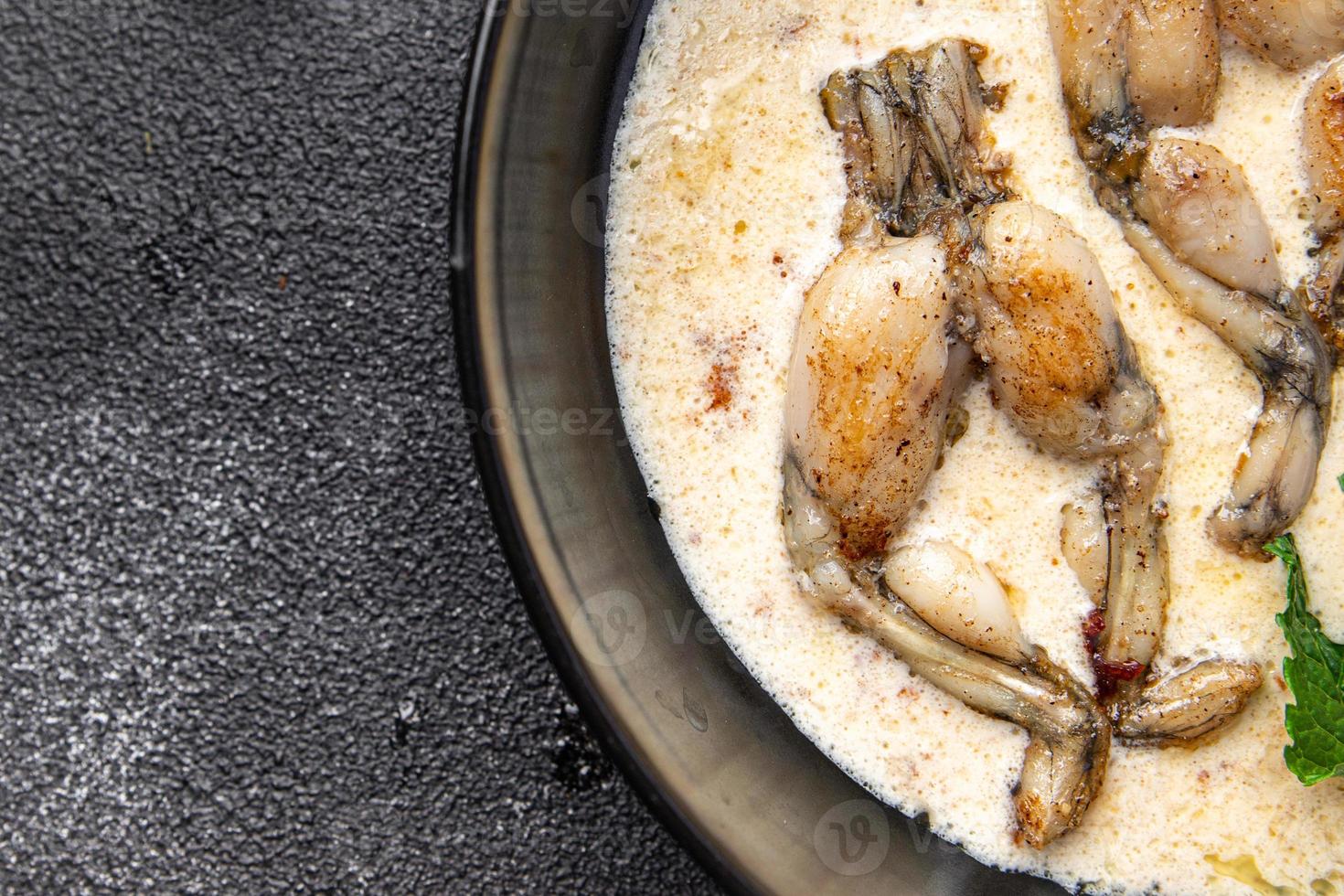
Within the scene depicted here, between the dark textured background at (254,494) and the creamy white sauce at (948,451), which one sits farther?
the dark textured background at (254,494)

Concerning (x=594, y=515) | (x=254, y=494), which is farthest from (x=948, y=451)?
(x=254, y=494)

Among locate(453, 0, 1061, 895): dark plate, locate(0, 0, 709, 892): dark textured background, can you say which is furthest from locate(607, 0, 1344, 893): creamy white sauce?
locate(0, 0, 709, 892): dark textured background

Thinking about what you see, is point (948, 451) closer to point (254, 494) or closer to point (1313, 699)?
point (1313, 699)

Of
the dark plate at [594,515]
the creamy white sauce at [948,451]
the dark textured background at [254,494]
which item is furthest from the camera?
the dark textured background at [254,494]

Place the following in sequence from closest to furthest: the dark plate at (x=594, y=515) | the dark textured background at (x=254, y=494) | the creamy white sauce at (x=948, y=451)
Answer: the dark plate at (x=594, y=515), the creamy white sauce at (x=948, y=451), the dark textured background at (x=254, y=494)

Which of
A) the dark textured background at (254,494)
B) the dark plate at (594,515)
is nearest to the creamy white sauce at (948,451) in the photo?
the dark plate at (594,515)

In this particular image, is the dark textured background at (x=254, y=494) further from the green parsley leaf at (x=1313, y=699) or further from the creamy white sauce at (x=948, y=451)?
the green parsley leaf at (x=1313, y=699)

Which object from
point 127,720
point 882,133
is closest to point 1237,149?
point 882,133
